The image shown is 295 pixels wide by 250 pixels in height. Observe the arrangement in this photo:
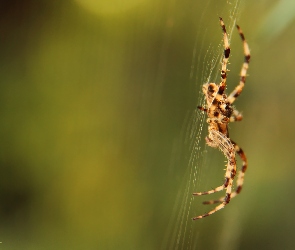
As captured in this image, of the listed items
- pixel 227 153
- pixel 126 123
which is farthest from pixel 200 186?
pixel 227 153

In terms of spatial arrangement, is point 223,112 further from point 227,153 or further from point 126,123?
point 126,123

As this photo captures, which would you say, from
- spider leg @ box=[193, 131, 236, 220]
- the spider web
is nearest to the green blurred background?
the spider web

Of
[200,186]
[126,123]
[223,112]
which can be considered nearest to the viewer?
[223,112]

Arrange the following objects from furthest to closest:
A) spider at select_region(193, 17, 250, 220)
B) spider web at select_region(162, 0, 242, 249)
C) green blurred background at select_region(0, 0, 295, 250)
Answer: green blurred background at select_region(0, 0, 295, 250)
spider web at select_region(162, 0, 242, 249)
spider at select_region(193, 17, 250, 220)

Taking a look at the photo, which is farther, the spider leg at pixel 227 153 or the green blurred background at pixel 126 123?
the green blurred background at pixel 126 123

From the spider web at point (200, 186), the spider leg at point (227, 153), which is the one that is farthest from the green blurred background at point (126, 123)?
the spider leg at point (227, 153)

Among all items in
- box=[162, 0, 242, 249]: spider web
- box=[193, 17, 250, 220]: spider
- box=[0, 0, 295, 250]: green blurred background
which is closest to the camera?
box=[193, 17, 250, 220]: spider

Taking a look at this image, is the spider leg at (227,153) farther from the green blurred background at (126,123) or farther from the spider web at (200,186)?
the green blurred background at (126,123)

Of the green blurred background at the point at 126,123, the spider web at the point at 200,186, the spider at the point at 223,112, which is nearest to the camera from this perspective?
the spider at the point at 223,112

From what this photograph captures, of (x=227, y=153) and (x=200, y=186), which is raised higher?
(x=227, y=153)

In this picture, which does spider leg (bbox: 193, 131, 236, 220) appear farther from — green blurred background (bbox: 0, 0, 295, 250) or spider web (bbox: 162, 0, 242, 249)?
green blurred background (bbox: 0, 0, 295, 250)
